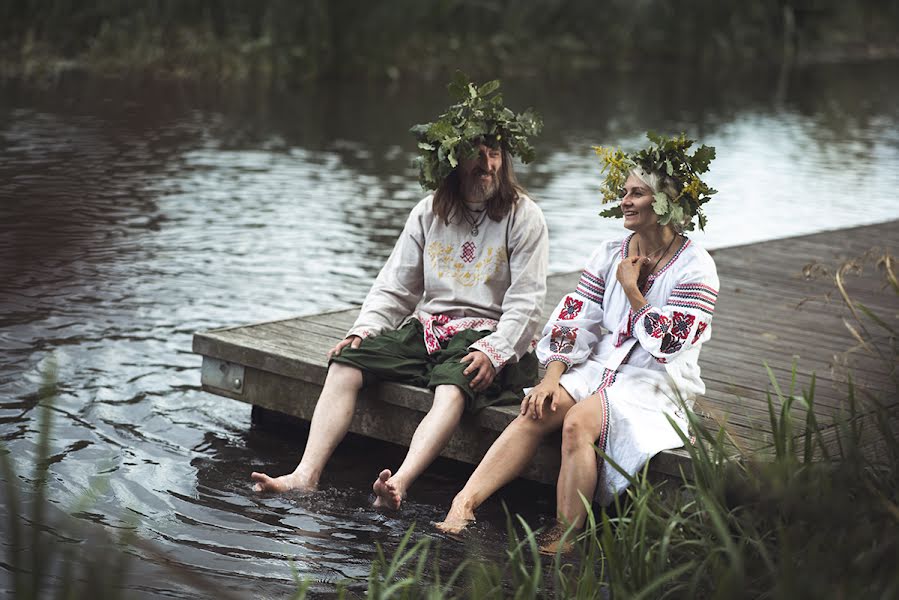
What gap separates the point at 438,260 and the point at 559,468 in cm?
94

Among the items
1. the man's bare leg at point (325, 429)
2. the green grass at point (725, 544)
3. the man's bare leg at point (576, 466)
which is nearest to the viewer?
the green grass at point (725, 544)

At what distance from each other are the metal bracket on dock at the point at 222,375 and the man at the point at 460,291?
0.72 m

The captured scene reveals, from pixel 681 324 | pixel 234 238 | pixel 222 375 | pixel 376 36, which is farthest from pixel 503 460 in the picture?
pixel 376 36

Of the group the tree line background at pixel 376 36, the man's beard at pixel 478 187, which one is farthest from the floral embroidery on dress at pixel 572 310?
the tree line background at pixel 376 36

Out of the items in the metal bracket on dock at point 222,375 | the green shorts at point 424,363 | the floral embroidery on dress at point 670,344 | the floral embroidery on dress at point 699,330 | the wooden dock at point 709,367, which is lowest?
the metal bracket on dock at point 222,375

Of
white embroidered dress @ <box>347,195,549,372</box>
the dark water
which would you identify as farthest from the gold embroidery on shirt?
the dark water

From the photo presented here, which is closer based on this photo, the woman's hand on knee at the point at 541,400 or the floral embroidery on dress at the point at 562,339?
the woman's hand on knee at the point at 541,400

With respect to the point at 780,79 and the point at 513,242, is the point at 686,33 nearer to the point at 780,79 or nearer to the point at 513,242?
the point at 780,79

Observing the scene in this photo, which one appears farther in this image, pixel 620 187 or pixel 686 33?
pixel 686 33

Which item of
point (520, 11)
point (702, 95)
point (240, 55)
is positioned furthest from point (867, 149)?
point (520, 11)

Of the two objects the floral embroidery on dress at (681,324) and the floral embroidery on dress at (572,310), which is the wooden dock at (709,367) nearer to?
the floral embroidery on dress at (681,324)

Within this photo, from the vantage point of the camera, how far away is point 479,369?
4871mm

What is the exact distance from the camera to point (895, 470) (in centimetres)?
358

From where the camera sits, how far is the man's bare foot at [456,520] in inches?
176
